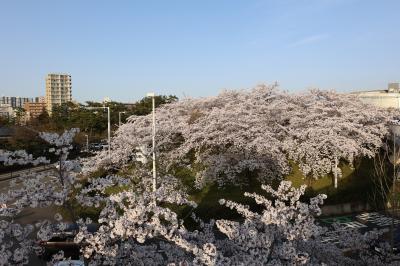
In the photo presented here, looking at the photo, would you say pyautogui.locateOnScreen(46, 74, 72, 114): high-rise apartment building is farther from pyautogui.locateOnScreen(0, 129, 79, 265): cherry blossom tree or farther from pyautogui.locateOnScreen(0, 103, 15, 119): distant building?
pyautogui.locateOnScreen(0, 129, 79, 265): cherry blossom tree

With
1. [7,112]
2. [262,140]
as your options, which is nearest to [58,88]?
[7,112]

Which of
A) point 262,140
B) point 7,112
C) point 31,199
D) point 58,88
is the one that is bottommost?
point 31,199

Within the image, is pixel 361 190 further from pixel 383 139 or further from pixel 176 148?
pixel 176 148

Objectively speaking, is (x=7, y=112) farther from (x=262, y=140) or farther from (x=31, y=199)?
(x=31, y=199)

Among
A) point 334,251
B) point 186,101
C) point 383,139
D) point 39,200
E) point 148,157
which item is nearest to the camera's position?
point 39,200

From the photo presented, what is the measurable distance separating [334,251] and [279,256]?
6.72 ft

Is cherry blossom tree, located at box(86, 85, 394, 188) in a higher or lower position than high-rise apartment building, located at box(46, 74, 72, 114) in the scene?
lower

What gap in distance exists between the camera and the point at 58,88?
136 meters

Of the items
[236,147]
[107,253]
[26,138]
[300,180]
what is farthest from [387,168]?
[26,138]

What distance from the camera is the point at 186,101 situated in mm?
28266

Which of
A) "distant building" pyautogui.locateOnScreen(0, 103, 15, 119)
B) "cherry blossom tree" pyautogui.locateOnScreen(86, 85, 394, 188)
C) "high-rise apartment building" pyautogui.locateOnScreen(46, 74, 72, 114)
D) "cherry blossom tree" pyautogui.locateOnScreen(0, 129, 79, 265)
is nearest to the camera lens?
"cherry blossom tree" pyautogui.locateOnScreen(0, 129, 79, 265)

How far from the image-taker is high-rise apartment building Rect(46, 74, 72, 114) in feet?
433

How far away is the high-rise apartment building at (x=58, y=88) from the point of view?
433 ft

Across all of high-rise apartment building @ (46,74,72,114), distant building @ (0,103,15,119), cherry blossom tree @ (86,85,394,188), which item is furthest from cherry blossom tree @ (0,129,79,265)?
high-rise apartment building @ (46,74,72,114)
